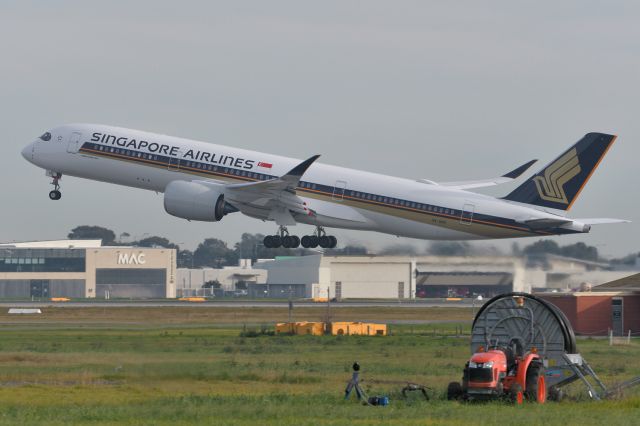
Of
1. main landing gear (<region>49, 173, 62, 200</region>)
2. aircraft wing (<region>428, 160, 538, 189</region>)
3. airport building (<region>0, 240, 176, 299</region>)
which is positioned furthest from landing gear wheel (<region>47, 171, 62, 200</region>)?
airport building (<region>0, 240, 176, 299</region>)

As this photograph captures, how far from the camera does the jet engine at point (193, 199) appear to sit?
2648 inches

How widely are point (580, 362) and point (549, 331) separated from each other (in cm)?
140

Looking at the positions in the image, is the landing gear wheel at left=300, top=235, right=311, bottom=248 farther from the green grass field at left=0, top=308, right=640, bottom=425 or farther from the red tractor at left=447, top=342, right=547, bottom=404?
the red tractor at left=447, top=342, right=547, bottom=404

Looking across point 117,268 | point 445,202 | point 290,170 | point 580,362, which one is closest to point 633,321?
point 445,202

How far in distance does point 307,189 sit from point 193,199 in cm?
652

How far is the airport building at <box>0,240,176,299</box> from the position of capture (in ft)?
511

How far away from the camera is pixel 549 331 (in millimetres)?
39094

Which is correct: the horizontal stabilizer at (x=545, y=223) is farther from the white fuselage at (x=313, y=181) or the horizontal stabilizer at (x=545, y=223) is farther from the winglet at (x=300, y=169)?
the winglet at (x=300, y=169)

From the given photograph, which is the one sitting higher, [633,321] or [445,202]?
[445,202]

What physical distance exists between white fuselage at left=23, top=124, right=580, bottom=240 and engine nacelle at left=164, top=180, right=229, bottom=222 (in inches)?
38.5

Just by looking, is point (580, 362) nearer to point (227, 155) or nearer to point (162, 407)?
point (162, 407)

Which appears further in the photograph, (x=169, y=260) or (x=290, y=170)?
(x=169, y=260)

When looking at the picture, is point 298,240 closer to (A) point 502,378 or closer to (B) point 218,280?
(A) point 502,378

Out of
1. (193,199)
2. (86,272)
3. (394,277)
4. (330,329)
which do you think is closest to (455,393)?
(193,199)
